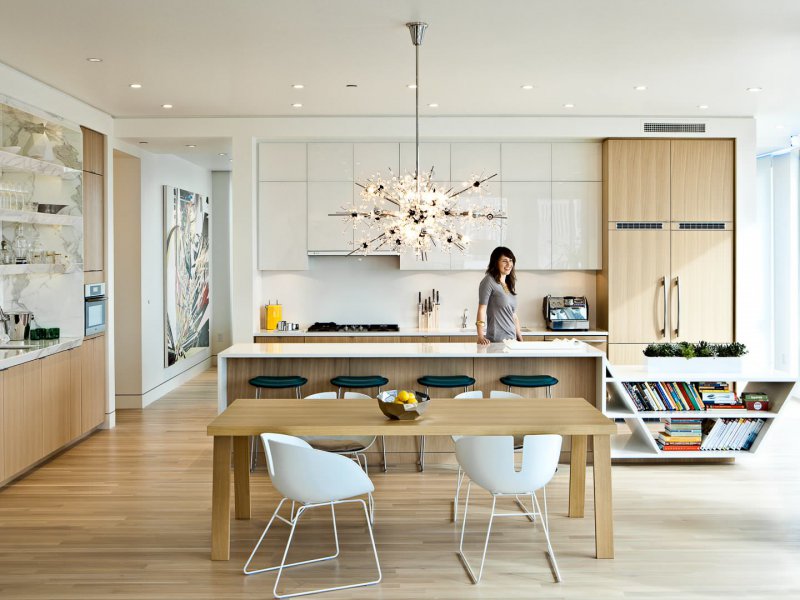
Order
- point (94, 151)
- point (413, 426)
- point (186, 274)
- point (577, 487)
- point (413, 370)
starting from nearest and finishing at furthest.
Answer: point (413, 426)
point (577, 487)
point (413, 370)
point (94, 151)
point (186, 274)

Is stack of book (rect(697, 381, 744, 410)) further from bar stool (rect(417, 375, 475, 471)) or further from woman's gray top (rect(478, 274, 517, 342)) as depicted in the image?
bar stool (rect(417, 375, 475, 471))

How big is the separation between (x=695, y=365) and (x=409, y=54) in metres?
3.09

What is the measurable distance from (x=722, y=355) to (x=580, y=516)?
1.94 meters

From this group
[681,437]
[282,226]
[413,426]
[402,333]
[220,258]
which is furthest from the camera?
[220,258]

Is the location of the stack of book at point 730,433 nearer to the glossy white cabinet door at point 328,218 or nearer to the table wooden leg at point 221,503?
the table wooden leg at point 221,503

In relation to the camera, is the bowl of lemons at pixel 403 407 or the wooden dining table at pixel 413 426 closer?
the wooden dining table at pixel 413 426

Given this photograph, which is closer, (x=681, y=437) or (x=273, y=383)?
(x=273, y=383)

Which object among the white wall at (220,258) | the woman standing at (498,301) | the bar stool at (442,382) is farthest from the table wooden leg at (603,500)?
the white wall at (220,258)

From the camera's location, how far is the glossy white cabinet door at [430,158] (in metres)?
7.94

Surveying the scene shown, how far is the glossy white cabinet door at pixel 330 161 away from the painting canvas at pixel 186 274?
2.12m

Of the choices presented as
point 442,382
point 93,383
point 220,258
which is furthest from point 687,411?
point 220,258

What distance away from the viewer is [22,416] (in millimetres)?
5582

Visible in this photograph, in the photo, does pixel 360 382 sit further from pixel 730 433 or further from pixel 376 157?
pixel 376 157

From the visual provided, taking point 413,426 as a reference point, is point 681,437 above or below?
below
